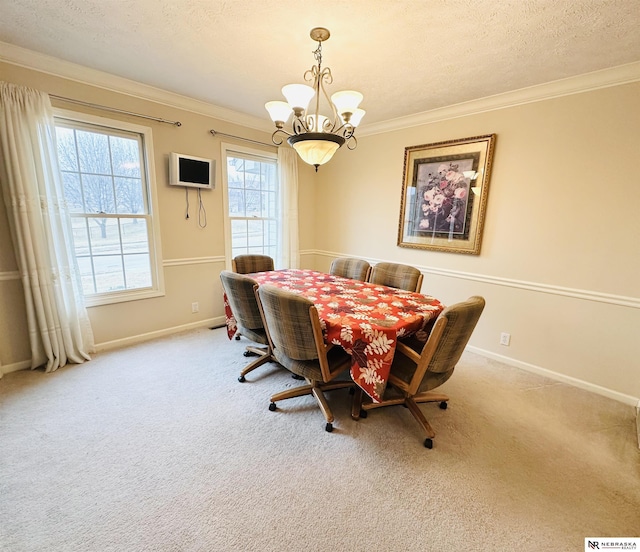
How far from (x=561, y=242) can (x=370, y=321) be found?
6.53ft

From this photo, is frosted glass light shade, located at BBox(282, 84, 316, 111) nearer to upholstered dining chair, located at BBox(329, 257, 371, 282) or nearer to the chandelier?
the chandelier

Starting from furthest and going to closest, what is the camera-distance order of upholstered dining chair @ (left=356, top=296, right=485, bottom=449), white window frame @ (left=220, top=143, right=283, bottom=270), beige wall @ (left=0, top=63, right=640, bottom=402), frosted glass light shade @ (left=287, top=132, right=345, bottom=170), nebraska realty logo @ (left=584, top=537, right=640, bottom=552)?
white window frame @ (left=220, top=143, right=283, bottom=270)
beige wall @ (left=0, top=63, right=640, bottom=402)
frosted glass light shade @ (left=287, top=132, right=345, bottom=170)
upholstered dining chair @ (left=356, top=296, right=485, bottom=449)
nebraska realty logo @ (left=584, top=537, right=640, bottom=552)

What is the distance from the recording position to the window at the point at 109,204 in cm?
252

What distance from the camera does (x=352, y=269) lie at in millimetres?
3090

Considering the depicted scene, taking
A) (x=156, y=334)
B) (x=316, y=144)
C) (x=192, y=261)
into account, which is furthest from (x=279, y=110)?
(x=156, y=334)

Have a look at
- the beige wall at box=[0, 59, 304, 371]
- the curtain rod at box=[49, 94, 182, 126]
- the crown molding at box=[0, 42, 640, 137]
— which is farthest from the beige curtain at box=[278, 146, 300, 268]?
the curtain rod at box=[49, 94, 182, 126]

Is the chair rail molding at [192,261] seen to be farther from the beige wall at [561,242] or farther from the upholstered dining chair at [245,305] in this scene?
the beige wall at [561,242]

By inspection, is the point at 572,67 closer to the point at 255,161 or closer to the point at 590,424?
the point at 590,424

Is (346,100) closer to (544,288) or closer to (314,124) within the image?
(314,124)

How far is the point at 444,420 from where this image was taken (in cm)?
198

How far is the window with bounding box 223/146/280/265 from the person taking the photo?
3.56 meters

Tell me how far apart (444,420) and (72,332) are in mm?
3173

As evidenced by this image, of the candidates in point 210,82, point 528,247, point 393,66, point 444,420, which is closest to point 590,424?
point 444,420

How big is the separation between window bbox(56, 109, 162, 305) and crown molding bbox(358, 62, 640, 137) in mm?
2816
